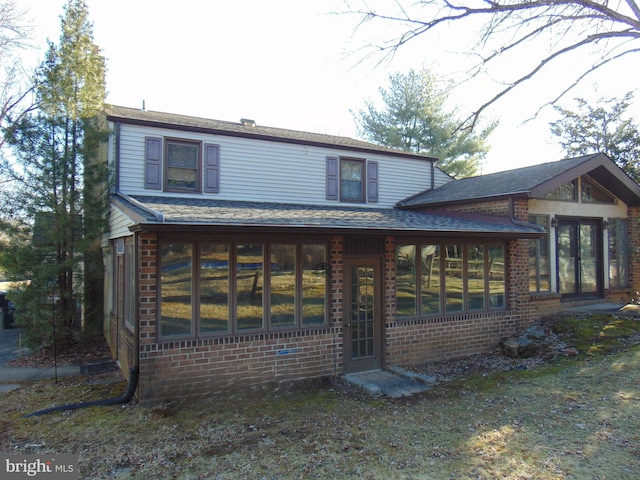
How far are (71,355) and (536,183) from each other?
11.4m

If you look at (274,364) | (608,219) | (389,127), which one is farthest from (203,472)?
(389,127)

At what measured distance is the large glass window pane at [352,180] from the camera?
40.7 ft

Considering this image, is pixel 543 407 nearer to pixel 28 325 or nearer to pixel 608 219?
pixel 608 219

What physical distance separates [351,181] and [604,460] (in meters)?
9.32

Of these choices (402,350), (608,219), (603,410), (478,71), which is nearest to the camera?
(603,410)

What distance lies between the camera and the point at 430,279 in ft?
28.9

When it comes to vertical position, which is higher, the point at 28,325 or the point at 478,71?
the point at 478,71

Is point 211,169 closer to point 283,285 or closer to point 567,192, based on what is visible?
point 283,285

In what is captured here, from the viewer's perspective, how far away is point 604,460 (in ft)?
14.3

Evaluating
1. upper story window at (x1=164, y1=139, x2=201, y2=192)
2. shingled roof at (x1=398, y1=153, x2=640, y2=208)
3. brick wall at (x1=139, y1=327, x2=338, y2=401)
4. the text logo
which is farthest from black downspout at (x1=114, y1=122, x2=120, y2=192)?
shingled roof at (x1=398, y1=153, x2=640, y2=208)

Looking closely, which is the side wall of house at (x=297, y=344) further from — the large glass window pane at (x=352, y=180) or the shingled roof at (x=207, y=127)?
the shingled roof at (x=207, y=127)

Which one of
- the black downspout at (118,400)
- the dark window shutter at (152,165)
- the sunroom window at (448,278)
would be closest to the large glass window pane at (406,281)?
the sunroom window at (448,278)

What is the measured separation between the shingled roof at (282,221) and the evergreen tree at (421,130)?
1478 centimetres

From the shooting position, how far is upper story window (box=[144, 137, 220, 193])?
9812 millimetres
